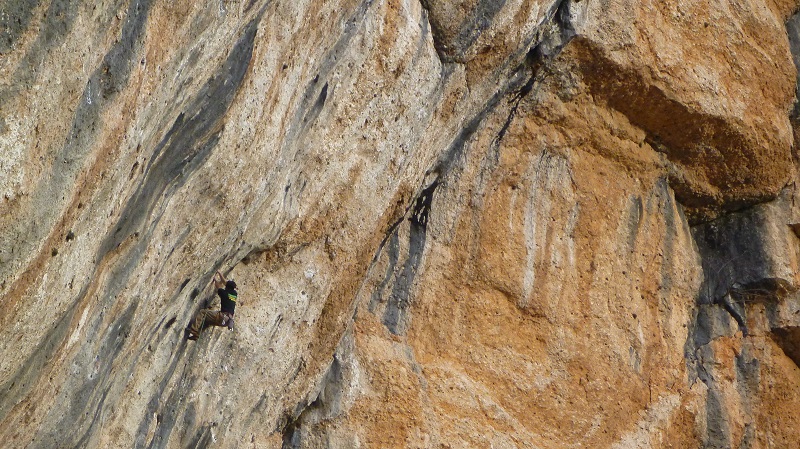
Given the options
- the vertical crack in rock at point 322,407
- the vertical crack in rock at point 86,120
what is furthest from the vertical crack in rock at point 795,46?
the vertical crack in rock at point 86,120

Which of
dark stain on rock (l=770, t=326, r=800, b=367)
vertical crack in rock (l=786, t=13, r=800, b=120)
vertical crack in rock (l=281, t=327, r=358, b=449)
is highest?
vertical crack in rock (l=786, t=13, r=800, b=120)

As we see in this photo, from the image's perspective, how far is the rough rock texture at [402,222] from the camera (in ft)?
14.8

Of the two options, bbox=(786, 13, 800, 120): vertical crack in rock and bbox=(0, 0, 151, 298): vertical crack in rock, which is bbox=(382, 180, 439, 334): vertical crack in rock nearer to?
bbox=(0, 0, 151, 298): vertical crack in rock

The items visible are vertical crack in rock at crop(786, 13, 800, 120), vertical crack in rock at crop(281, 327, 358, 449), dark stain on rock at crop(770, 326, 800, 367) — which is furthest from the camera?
vertical crack in rock at crop(786, 13, 800, 120)

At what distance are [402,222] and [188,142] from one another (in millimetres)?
2921

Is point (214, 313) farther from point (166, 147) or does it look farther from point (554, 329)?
point (554, 329)

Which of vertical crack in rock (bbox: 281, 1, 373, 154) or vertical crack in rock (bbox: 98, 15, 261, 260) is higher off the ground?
→ vertical crack in rock (bbox: 281, 1, 373, 154)

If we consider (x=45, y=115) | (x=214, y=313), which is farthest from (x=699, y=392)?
(x=45, y=115)

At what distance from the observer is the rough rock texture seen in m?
4.52

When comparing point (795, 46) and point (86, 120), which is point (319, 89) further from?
point (795, 46)

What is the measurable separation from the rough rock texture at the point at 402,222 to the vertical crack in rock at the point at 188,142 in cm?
2

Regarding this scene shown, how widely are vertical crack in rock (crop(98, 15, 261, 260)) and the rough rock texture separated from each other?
0.06ft

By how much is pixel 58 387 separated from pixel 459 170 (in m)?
4.20

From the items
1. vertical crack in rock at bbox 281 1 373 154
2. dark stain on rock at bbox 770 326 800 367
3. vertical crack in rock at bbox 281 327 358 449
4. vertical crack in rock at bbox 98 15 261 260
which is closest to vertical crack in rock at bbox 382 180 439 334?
vertical crack in rock at bbox 281 327 358 449
